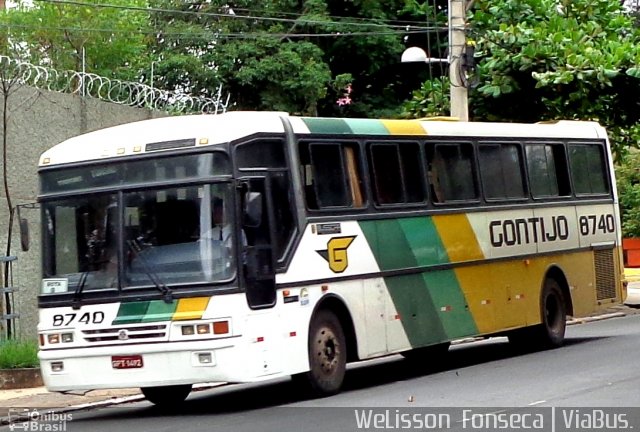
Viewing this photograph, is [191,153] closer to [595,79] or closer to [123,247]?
[123,247]

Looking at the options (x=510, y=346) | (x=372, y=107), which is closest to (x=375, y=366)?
(x=510, y=346)

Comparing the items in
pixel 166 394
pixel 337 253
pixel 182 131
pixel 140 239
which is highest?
pixel 182 131

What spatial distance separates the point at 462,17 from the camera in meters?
22.7

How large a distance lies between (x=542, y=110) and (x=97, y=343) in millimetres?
14257

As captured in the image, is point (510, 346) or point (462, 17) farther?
point (462, 17)

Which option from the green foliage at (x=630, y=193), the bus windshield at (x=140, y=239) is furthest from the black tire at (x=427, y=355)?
the green foliage at (x=630, y=193)

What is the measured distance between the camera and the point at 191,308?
41.4 feet

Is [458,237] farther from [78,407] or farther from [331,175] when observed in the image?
[78,407]

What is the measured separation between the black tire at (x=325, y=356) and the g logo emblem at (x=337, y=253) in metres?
0.54

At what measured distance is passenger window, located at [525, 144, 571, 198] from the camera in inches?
733

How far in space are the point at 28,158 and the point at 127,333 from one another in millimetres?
6596

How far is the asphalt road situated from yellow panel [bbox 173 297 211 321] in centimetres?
105

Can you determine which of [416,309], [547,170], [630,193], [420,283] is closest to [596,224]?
[547,170]

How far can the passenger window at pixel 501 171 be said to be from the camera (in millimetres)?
17531
